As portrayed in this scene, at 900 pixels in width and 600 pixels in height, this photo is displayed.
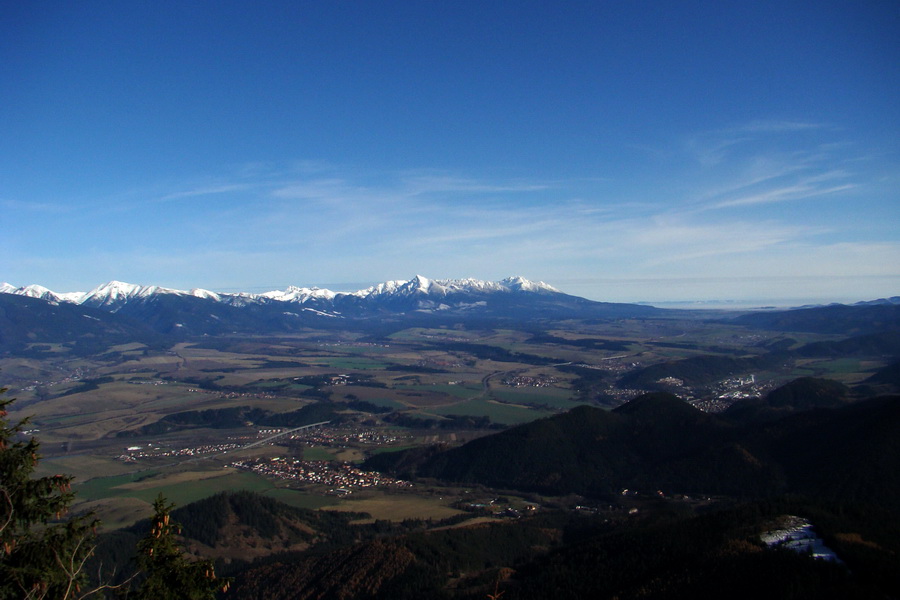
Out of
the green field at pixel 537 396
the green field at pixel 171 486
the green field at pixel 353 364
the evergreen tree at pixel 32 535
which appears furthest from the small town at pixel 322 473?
the green field at pixel 353 364

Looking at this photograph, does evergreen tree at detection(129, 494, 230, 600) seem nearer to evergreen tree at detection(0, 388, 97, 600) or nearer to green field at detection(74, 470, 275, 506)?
evergreen tree at detection(0, 388, 97, 600)

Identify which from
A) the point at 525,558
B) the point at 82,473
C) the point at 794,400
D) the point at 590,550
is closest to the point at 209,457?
the point at 82,473

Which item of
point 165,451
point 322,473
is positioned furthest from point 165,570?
point 165,451

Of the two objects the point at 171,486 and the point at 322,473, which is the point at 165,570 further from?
the point at 171,486

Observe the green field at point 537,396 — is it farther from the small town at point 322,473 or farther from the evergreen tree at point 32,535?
the evergreen tree at point 32,535

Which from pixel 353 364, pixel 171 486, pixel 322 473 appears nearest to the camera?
pixel 171 486

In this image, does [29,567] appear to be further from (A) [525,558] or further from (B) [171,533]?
(A) [525,558]
